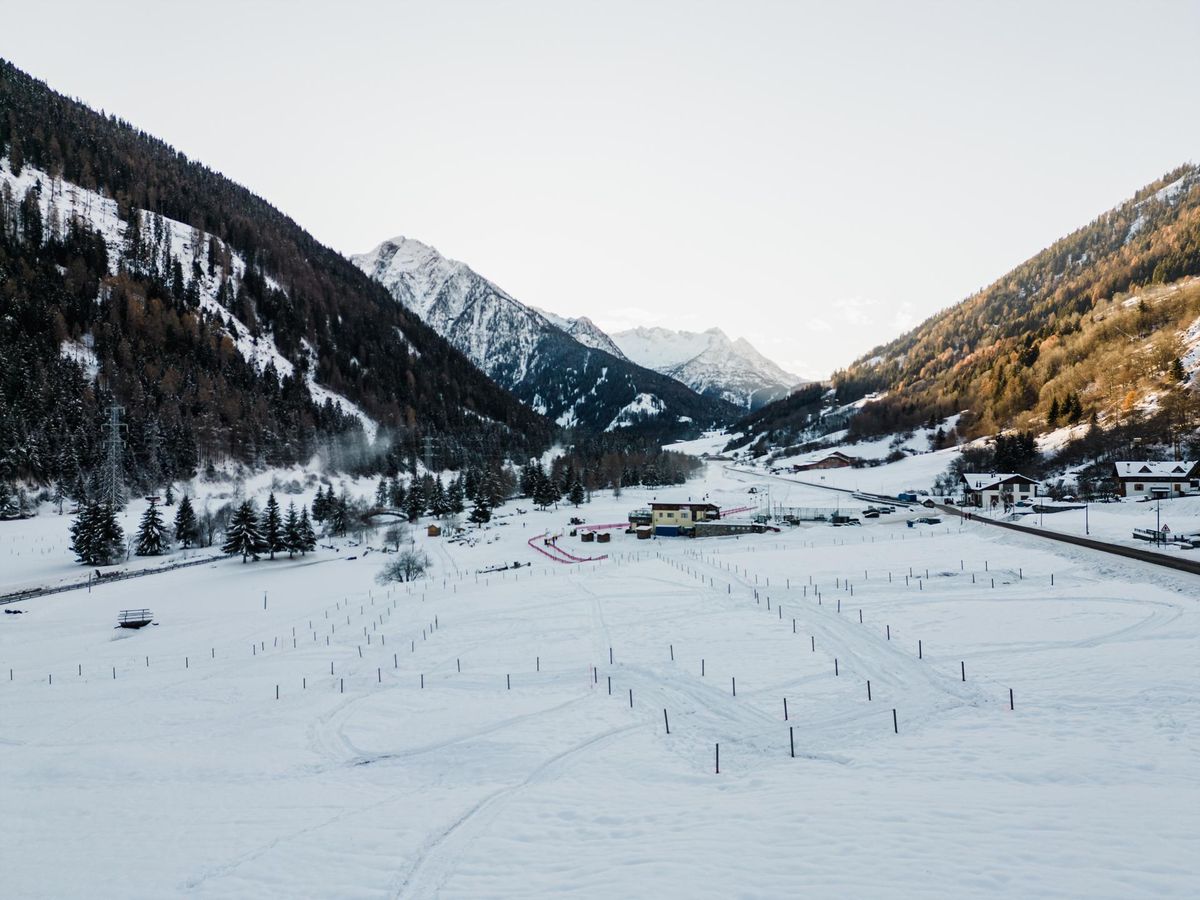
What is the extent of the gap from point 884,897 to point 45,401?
127 m

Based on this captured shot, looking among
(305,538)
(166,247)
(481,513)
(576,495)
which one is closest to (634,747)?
(305,538)

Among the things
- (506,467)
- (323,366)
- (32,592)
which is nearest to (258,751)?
(32,592)

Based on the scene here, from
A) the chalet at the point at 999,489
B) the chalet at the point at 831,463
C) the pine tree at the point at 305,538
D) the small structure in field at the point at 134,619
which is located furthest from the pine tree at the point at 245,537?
the chalet at the point at 831,463

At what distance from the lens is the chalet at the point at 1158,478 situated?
6931cm

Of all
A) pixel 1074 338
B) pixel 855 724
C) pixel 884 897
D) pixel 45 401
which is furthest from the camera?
pixel 1074 338

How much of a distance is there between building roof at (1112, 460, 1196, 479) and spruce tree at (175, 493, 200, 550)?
116524 mm

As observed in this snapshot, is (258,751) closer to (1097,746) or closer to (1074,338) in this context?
(1097,746)

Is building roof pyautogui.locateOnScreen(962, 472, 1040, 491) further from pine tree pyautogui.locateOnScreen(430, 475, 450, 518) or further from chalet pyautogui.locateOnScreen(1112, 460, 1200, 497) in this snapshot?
pine tree pyautogui.locateOnScreen(430, 475, 450, 518)

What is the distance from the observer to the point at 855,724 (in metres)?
19.0

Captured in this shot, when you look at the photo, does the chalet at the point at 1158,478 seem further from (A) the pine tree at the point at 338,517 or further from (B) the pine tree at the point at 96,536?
(B) the pine tree at the point at 96,536

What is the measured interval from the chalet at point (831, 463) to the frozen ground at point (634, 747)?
351 feet

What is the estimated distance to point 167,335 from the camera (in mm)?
127375

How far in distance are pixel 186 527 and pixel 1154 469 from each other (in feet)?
394

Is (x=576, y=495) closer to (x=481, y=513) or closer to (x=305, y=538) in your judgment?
(x=481, y=513)
